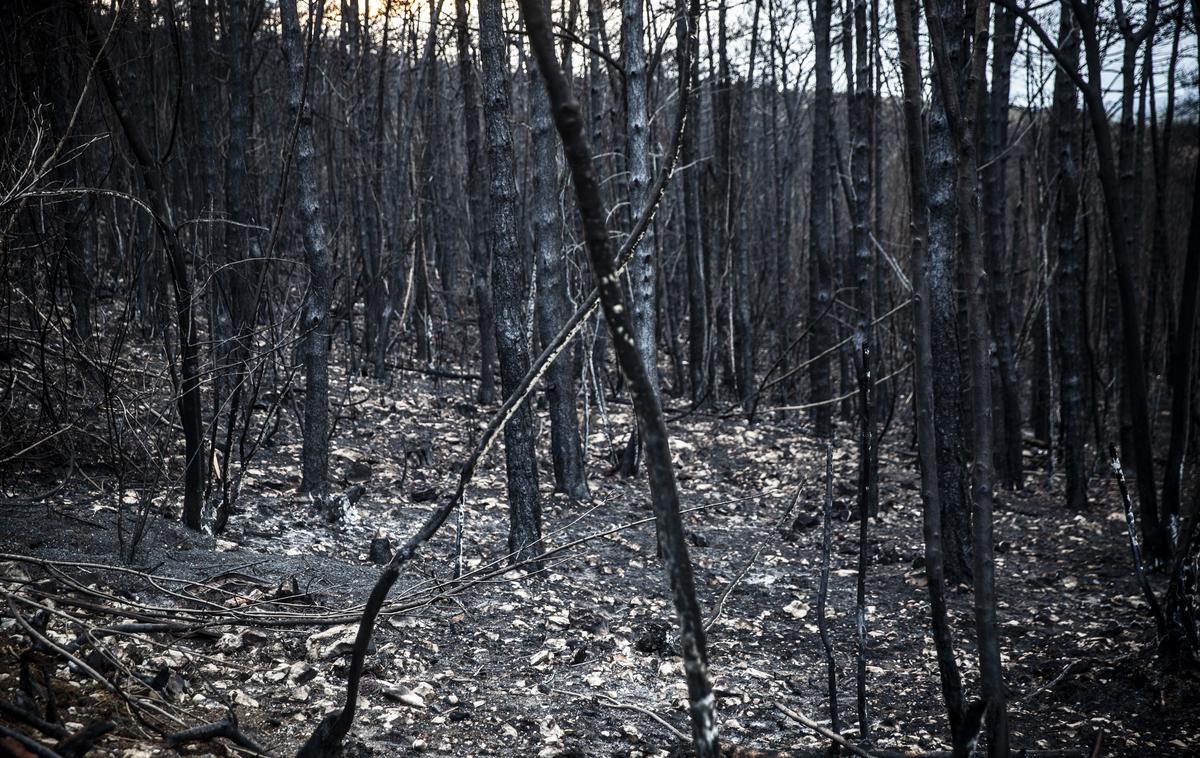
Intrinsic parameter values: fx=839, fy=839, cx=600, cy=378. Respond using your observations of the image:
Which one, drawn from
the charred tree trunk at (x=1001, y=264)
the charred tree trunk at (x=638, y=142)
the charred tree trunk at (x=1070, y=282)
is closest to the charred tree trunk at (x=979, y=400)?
the charred tree trunk at (x=638, y=142)

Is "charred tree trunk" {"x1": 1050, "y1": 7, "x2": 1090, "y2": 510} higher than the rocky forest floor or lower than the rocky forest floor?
higher

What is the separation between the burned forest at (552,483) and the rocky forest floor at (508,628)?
2cm

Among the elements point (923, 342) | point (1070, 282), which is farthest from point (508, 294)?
point (1070, 282)

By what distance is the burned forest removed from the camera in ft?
8.16

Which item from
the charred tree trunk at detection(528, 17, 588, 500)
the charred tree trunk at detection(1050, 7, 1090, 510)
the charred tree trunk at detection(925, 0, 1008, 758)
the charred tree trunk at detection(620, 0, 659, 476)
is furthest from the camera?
the charred tree trunk at detection(1050, 7, 1090, 510)

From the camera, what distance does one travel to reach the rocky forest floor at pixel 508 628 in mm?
2895

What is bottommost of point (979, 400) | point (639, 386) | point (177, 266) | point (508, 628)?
point (508, 628)

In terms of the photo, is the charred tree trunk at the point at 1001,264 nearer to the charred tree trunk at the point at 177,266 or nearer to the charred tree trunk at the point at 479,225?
the charred tree trunk at the point at 479,225

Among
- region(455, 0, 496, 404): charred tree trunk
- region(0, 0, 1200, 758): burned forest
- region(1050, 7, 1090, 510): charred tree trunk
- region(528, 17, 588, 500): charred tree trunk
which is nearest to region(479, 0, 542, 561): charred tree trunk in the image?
region(0, 0, 1200, 758): burned forest

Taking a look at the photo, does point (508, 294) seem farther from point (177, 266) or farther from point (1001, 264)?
point (1001, 264)

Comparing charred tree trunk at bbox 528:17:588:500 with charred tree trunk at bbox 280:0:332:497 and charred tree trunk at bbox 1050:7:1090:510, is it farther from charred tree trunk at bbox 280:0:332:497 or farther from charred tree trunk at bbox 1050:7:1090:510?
charred tree trunk at bbox 1050:7:1090:510

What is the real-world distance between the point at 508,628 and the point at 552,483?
3573 mm

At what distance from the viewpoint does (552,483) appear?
796 cm

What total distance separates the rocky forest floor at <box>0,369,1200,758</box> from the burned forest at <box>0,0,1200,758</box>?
24mm
